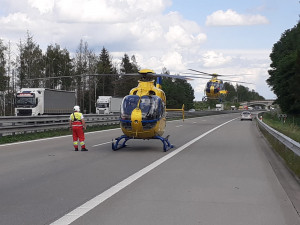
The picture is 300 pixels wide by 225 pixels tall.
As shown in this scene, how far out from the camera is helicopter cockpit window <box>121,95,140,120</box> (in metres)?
15.0

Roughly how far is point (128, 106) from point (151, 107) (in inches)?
31.9

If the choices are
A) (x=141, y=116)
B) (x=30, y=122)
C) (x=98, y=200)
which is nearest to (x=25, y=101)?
(x=30, y=122)

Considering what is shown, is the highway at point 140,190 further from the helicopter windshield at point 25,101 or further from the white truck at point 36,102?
the helicopter windshield at point 25,101

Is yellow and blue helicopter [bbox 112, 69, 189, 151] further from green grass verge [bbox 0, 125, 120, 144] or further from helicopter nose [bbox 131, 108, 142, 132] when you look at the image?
green grass verge [bbox 0, 125, 120, 144]

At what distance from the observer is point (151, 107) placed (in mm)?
15133

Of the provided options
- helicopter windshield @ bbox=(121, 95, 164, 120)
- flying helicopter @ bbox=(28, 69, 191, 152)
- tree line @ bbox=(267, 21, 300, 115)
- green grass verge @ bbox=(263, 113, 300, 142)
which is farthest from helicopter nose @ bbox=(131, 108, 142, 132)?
tree line @ bbox=(267, 21, 300, 115)

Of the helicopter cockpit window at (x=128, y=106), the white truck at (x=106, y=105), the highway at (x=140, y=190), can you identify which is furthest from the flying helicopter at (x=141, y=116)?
the white truck at (x=106, y=105)

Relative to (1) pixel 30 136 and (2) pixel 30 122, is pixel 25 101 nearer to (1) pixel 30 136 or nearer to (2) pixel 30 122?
(2) pixel 30 122

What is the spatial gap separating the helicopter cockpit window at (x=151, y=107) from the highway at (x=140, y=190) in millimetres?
1629

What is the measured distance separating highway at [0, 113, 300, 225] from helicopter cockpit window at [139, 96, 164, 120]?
1.63 m

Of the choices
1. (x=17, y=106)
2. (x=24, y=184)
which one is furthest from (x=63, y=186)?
(x=17, y=106)

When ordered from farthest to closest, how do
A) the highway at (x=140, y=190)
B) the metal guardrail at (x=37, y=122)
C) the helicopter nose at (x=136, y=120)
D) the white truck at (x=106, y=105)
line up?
the white truck at (x=106, y=105), the metal guardrail at (x=37, y=122), the helicopter nose at (x=136, y=120), the highway at (x=140, y=190)

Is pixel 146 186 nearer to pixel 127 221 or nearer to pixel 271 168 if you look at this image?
pixel 127 221

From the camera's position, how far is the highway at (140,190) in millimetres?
6211
